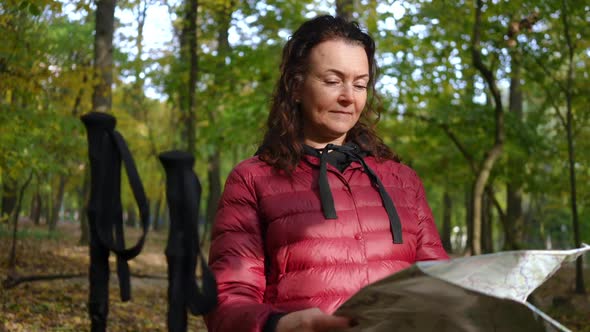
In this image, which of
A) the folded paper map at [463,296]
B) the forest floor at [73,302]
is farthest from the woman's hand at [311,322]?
the forest floor at [73,302]

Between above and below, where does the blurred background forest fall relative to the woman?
above

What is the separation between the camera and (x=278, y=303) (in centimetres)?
183

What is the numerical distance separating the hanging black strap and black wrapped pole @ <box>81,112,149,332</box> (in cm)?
88

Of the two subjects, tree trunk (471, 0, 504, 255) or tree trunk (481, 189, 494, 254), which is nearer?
tree trunk (471, 0, 504, 255)

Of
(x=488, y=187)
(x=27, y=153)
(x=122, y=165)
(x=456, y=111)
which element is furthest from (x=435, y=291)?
(x=488, y=187)

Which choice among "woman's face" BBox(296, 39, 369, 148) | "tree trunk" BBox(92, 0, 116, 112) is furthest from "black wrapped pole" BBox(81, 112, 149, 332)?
"tree trunk" BBox(92, 0, 116, 112)

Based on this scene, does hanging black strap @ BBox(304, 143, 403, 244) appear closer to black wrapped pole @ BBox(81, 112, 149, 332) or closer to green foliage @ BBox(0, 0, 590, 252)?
black wrapped pole @ BBox(81, 112, 149, 332)

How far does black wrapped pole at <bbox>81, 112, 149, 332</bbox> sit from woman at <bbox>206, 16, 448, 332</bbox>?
21.5 inches

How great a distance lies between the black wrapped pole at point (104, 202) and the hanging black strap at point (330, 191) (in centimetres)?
88

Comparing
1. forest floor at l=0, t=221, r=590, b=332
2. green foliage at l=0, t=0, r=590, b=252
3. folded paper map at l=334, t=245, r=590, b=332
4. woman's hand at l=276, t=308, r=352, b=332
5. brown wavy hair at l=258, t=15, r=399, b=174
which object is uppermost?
green foliage at l=0, t=0, r=590, b=252

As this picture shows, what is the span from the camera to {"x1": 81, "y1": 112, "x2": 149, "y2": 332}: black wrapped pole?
43.6 inches

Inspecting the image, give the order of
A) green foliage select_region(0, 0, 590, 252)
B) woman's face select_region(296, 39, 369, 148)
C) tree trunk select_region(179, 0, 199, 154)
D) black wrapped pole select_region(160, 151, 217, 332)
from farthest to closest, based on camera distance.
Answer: tree trunk select_region(179, 0, 199, 154), green foliage select_region(0, 0, 590, 252), woman's face select_region(296, 39, 369, 148), black wrapped pole select_region(160, 151, 217, 332)

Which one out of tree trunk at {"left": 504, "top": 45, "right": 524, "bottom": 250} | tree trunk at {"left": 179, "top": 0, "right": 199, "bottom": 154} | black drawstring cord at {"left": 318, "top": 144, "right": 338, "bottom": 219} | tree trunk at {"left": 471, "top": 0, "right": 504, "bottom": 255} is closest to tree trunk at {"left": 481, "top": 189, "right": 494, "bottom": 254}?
tree trunk at {"left": 504, "top": 45, "right": 524, "bottom": 250}

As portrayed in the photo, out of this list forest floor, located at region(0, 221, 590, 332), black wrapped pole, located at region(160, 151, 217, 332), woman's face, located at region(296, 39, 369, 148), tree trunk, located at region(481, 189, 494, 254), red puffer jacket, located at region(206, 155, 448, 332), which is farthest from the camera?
tree trunk, located at region(481, 189, 494, 254)
